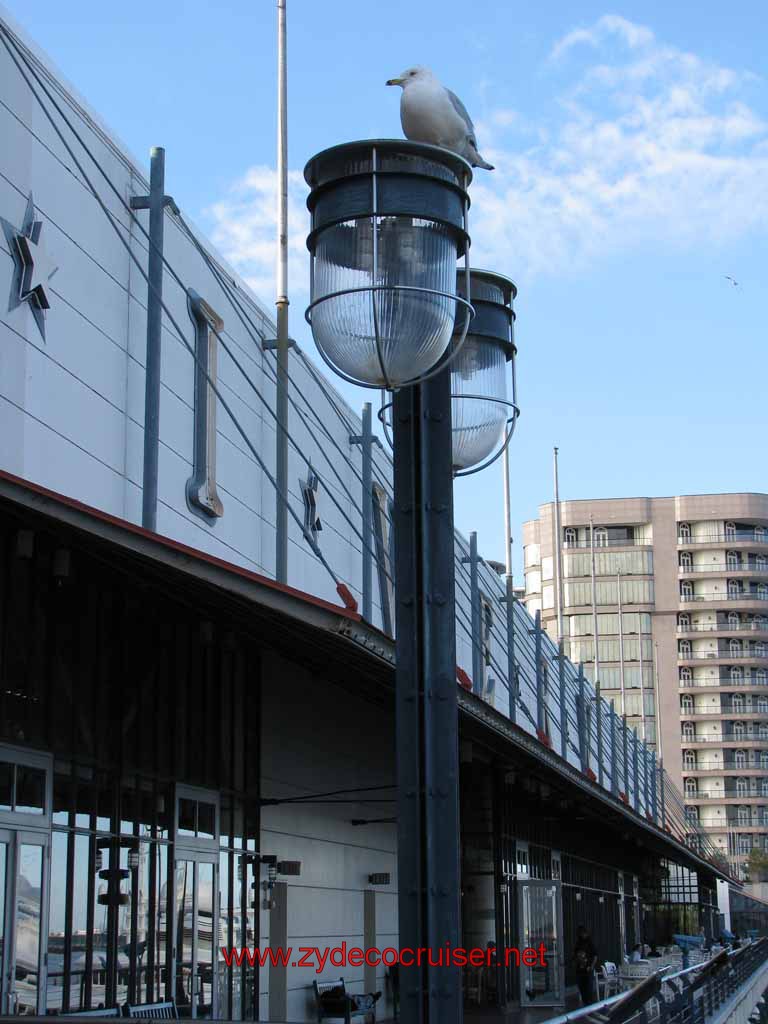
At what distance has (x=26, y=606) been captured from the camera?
508 inches

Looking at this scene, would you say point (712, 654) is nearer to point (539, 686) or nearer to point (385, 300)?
point (539, 686)

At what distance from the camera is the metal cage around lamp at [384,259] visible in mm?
5082

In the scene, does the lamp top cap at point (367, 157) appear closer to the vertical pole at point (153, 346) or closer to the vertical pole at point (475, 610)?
the vertical pole at point (153, 346)

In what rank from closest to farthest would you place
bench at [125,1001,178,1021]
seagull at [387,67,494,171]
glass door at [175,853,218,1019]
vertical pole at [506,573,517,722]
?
seagull at [387,67,494,171] < bench at [125,1001,178,1021] < glass door at [175,853,218,1019] < vertical pole at [506,573,517,722]

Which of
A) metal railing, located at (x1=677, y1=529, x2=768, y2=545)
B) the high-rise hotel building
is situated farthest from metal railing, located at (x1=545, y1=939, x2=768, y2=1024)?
metal railing, located at (x1=677, y1=529, x2=768, y2=545)

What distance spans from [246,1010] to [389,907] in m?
7.91

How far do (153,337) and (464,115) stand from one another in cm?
1022

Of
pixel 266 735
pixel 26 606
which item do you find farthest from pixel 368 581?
pixel 26 606

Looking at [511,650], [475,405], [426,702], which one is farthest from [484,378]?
[511,650]

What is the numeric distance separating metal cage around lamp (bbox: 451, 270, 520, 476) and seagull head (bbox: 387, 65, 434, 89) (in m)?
0.80

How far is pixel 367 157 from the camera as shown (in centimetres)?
517

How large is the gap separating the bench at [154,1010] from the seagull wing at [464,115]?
11333 mm

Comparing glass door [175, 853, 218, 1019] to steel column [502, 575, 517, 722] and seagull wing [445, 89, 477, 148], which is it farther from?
steel column [502, 575, 517, 722]

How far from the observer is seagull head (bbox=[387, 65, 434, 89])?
5492 millimetres
